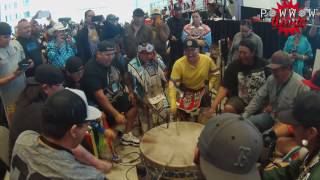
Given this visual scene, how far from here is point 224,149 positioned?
1.07 meters

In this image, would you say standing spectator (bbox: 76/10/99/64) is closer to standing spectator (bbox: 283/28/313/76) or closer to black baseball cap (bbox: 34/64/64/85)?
black baseball cap (bbox: 34/64/64/85)

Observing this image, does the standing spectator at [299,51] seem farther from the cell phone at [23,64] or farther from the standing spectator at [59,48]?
the cell phone at [23,64]

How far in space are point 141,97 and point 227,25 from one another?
11.9 feet

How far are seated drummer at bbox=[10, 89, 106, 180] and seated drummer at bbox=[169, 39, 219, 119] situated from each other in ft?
7.08

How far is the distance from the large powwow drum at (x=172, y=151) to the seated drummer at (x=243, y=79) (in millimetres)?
833

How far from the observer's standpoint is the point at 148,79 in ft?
11.8

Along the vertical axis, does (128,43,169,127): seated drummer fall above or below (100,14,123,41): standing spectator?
below

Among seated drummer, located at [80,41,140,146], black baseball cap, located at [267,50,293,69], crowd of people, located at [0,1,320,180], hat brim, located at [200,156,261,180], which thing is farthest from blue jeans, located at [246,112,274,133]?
hat brim, located at [200,156,261,180]

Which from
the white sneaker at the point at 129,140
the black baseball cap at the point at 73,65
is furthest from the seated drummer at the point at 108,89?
the black baseball cap at the point at 73,65

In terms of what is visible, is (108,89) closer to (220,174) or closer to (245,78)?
(245,78)

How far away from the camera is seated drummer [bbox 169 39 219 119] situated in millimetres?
3525

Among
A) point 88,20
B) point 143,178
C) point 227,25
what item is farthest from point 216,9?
point 143,178

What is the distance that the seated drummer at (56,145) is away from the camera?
1321 millimetres

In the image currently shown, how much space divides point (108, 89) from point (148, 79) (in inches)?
18.0
